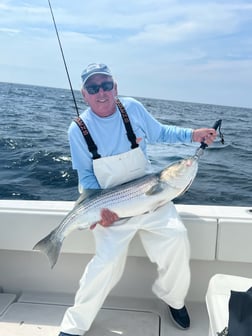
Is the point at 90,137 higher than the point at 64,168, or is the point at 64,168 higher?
the point at 64,168

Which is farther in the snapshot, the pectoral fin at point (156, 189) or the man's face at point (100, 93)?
the man's face at point (100, 93)

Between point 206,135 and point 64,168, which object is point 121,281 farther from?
point 64,168

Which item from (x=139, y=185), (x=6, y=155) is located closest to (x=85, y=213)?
(x=139, y=185)

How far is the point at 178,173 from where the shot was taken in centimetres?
274

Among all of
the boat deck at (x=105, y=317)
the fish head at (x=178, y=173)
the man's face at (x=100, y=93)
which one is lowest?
the boat deck at (x=105, y=317)

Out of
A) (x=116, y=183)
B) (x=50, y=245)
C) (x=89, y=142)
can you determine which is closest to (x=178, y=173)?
(x=116, y=183)

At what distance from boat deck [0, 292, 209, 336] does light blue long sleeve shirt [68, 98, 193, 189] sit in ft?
2.85

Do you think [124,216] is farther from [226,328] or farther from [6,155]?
[6,155]

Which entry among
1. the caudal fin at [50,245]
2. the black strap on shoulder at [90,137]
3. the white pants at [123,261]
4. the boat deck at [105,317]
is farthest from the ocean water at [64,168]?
the caudal fin at [50,245]

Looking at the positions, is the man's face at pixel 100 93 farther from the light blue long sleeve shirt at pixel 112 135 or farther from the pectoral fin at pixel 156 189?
the pectoral fin at pixel 156 189

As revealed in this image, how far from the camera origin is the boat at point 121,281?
112 inches

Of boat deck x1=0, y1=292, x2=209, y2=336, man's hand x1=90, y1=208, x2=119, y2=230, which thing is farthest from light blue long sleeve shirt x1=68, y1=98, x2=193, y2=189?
boat deck x1=0, y1=292, x2=209, y2=336

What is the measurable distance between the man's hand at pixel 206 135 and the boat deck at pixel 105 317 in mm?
1165

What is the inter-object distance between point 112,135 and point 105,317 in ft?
4.01
